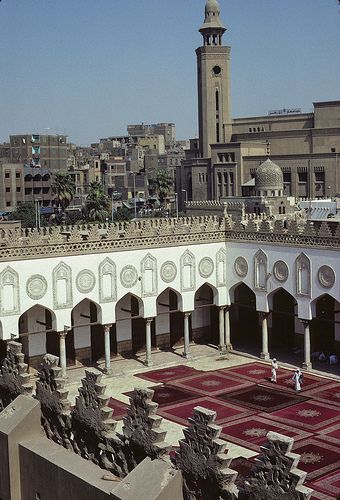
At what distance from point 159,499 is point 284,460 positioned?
150 cm

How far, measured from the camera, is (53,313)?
2714 centimetres

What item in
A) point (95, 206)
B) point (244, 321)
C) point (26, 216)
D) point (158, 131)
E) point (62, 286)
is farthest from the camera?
point (158, 131)

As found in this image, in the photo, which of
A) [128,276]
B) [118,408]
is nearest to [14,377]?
[118,408]

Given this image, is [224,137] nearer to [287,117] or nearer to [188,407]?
[287,117]

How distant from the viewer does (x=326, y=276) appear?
27.3 m

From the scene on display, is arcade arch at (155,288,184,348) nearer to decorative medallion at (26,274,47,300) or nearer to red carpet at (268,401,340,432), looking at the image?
decorative medallion at (26,274,47,300)

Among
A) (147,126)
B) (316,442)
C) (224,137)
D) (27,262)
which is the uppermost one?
(147,126)

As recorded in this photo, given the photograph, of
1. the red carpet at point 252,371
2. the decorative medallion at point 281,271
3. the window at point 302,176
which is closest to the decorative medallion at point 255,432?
the red carpet at point 252,371

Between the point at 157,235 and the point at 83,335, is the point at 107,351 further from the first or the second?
the point at 157,235

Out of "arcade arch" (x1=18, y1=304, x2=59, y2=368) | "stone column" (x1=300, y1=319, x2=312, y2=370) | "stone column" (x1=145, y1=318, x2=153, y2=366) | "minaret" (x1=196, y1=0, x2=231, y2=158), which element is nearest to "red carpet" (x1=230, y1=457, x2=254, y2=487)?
"stone column" (x1=300, y1=319, x2=312, y2=370)

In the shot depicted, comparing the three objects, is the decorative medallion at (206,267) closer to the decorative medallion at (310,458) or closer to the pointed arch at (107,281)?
the pointed arch at (107,281)

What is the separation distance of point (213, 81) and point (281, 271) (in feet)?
187

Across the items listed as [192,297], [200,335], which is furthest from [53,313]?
[200,335]

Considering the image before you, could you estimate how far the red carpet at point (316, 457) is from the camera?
1844cm
